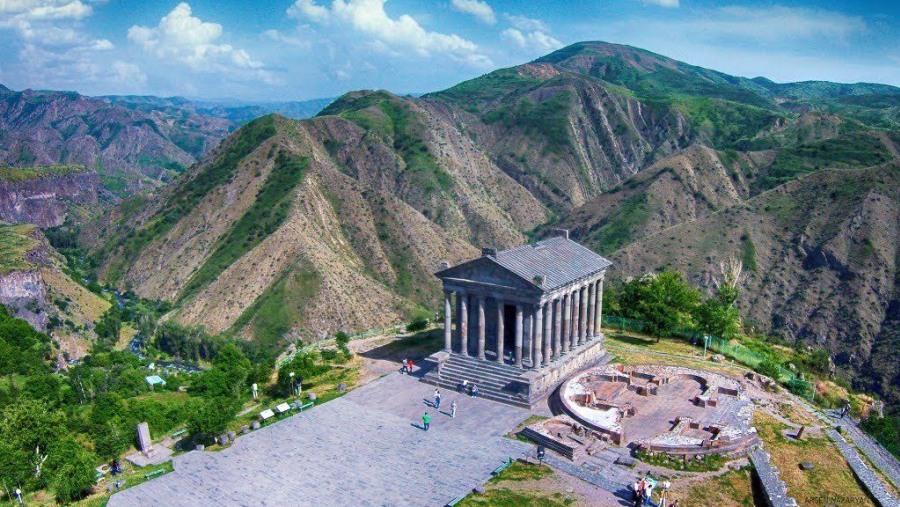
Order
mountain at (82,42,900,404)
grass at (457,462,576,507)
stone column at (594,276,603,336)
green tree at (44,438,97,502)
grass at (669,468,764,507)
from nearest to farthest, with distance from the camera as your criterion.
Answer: grass at (457,462,576,507), grass at (669,468,764,507), green tree at (44,438,97,502), stone column at (594,276,603,336), mountain at (82,42,900,404)

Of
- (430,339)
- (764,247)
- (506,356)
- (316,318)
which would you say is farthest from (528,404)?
(764,247)

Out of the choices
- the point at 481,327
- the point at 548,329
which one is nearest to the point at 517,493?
the point at 548,329

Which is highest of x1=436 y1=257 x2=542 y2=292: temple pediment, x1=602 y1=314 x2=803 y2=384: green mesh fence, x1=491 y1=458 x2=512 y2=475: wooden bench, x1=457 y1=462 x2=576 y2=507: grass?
x1=436 y1=257 x2=542 y2=292: temple pediment

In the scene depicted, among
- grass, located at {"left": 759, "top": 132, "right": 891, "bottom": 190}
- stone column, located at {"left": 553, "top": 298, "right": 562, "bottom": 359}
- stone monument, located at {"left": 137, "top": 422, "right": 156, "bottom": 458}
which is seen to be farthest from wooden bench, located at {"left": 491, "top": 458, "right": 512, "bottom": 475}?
grass, located at {"left": 759, "top": 132, "right": 891, "bottom": 190}

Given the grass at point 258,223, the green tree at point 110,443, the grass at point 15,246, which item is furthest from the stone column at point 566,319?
the grass at point 15,246

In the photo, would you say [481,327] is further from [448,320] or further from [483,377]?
[483,377]

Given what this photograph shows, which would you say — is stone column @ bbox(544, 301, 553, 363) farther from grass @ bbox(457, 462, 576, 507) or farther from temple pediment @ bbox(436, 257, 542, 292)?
grass @ bbox(457, 462, 576, 507)

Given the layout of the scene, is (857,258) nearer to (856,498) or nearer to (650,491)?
(856,498)
